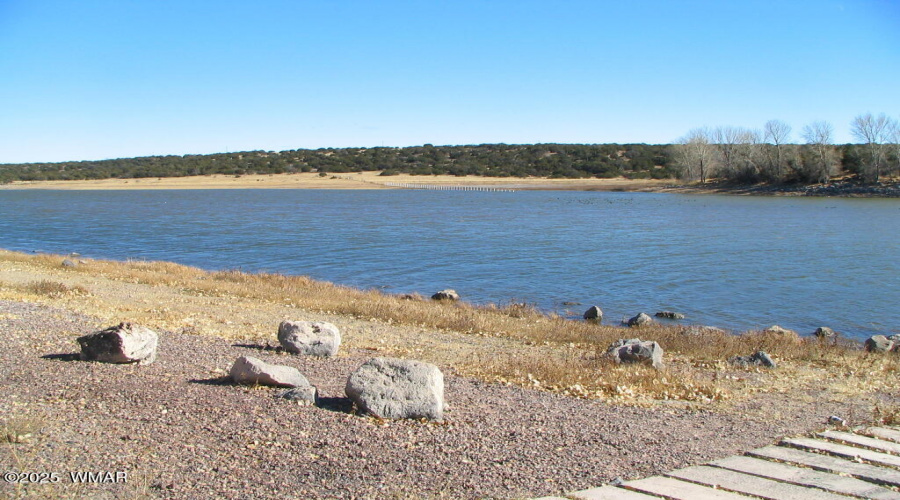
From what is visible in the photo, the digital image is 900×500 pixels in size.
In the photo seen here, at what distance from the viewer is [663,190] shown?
104m

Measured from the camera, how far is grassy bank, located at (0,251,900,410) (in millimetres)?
9945

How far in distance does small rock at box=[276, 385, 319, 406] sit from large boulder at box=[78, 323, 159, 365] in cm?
230

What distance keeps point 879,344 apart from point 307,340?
12.1 m

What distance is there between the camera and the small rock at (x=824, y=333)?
1715 centimetres

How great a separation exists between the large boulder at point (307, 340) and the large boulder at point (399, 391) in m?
3.33

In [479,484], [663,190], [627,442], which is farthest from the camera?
[663,190]

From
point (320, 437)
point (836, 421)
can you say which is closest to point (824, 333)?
point (836, 421)

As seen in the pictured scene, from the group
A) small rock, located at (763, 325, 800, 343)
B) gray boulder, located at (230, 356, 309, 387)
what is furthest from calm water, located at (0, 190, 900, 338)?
gray boulder, located at (230, 356, 309, 387)

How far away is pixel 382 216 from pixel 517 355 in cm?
4704

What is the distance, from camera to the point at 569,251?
115 feet

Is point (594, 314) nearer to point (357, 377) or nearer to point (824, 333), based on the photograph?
point (824, 333)

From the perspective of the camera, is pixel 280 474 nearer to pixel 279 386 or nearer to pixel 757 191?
pixel 279 386

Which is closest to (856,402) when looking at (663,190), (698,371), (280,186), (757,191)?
(698,371)

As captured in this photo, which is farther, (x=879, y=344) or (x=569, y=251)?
(x=569, y=251)
